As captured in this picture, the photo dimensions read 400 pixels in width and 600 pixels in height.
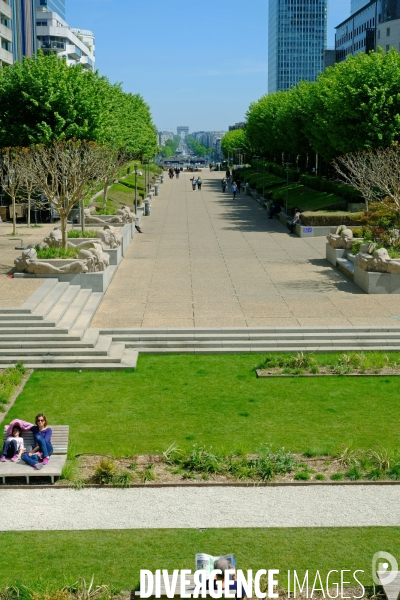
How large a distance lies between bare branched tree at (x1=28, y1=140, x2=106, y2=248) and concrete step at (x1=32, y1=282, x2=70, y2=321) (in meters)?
3.48

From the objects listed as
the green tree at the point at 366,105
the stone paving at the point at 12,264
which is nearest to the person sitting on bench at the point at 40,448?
the stone paving at the point at 12,264

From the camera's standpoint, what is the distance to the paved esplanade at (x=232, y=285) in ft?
78.4

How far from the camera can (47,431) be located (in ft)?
46.3

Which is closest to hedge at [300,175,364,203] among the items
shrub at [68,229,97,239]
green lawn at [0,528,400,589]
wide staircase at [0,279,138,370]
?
shrub at [68,229,97,239]

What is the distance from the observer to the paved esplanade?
23.9 metres

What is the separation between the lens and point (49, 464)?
543 inches

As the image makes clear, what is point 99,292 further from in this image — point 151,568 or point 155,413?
point 151,568

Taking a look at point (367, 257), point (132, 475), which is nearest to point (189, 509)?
point (132, 475)

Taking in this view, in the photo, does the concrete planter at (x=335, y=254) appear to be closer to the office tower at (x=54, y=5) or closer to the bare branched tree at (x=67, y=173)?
the bare branched tree at (x=67, y=173)

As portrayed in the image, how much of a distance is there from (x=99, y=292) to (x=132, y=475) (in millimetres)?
13853

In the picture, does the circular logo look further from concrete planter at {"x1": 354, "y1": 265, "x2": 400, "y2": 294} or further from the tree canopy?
the tree canopy

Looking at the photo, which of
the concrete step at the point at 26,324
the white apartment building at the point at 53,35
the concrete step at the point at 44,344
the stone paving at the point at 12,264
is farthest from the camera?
the white apartment building at the point at 53,35

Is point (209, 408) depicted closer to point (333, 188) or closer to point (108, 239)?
point (108, 239)

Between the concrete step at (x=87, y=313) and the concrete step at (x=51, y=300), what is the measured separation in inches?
31.4
